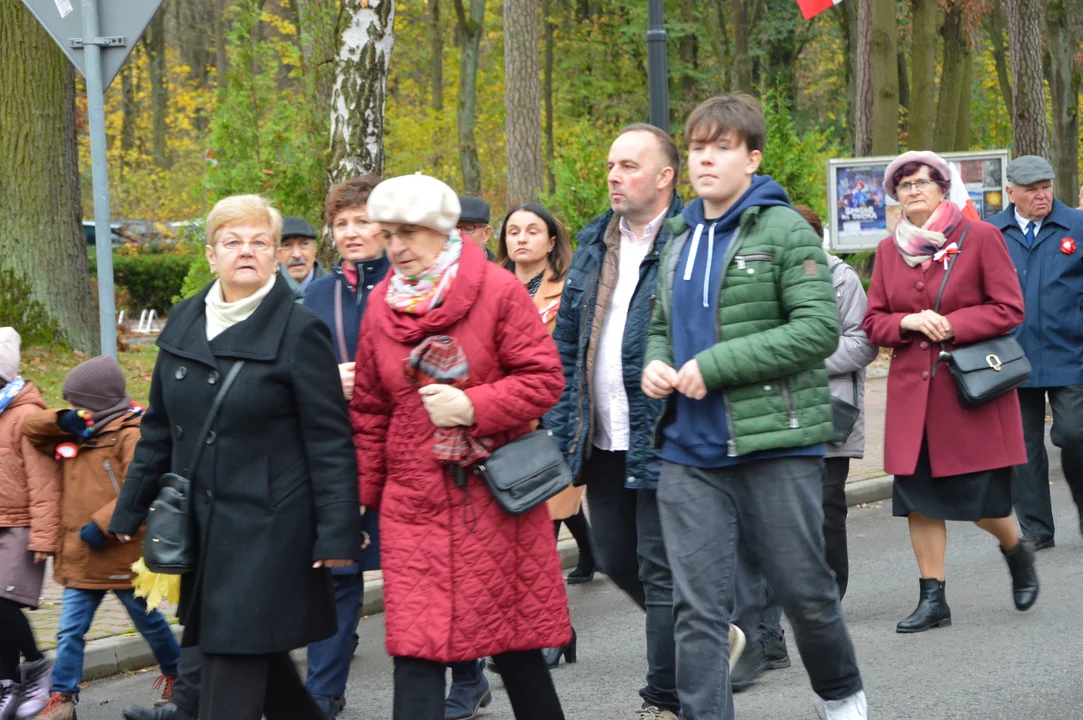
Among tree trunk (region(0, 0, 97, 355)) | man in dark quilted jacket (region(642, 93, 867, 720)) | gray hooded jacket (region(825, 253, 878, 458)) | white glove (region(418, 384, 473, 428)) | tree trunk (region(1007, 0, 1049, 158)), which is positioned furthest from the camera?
tree trunk (region(1007, 0, 1049, 158))

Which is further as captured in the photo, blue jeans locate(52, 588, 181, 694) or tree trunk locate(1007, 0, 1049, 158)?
tree trunk locate(1007, 0, 1049, 158)

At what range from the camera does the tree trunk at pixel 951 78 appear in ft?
95.2

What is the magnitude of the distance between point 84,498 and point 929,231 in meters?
3.67

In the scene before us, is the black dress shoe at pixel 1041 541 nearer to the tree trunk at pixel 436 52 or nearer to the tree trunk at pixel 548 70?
the tree trunk at pixel 436 52

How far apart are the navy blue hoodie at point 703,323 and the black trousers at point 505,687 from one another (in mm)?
781

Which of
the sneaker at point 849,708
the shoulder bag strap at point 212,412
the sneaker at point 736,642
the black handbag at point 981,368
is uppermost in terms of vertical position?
the shoulder bag strap at point 212,412

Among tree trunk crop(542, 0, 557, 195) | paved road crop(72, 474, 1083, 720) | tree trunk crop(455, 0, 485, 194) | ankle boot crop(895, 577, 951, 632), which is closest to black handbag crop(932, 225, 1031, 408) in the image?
ankle boot crop(895, 577, 951, 632)

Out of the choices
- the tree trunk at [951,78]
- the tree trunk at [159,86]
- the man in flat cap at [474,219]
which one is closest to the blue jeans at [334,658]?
the man in flat cap at [474,219]

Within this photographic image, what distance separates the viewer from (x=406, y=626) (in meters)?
4.26

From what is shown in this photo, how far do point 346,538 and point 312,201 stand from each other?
32.1ft

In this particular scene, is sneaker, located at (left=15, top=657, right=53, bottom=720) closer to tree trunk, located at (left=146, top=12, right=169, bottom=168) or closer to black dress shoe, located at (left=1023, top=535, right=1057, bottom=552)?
black dress shoe, located at (left=1023, top=535, right=1057, bottom=552)

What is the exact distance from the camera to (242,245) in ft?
15.0

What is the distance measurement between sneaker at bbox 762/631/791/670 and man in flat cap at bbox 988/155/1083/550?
2643mm

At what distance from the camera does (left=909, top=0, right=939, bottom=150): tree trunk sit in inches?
1057
